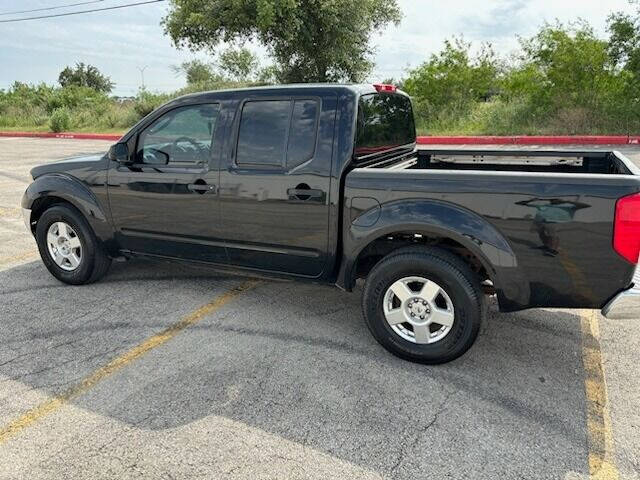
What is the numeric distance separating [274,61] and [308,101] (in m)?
20.6

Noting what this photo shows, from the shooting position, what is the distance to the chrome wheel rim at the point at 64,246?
4.68 metres

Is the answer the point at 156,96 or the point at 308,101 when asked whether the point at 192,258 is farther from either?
the point at 156,96

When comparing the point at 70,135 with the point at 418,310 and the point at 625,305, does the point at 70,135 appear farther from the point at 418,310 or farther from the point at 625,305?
the point at 625,305

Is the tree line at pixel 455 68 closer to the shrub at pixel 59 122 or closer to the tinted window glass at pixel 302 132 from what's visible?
the shrub at pixel 59 122

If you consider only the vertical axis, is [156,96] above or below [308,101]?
above

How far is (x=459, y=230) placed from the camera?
302 cm

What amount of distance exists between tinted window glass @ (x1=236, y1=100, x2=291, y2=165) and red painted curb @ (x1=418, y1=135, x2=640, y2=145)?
39.8 ft

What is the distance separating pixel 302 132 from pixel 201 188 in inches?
37.4

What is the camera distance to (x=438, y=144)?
15180mm

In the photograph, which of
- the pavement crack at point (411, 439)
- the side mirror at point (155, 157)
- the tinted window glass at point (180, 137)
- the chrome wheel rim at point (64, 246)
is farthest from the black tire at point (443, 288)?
the chrome wheel rim at point (64, 246)

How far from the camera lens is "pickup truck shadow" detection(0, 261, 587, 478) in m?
2.56

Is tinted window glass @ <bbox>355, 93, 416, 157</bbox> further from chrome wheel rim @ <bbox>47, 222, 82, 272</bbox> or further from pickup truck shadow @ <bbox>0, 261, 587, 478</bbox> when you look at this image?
chrome wheel rim @ <bbox>47, 222, 82, 272</bbox>

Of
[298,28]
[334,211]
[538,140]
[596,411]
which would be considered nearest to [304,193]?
[334,211]

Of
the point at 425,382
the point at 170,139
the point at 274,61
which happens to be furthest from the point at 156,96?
the point at 425,382
